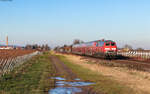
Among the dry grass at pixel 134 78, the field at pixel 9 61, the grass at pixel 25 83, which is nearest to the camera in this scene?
the grass at pixel 25 83

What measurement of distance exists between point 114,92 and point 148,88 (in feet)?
8.00

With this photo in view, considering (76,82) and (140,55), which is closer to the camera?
(76,82)

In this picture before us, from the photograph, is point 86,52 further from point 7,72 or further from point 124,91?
point 124,91

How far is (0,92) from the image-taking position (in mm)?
12125

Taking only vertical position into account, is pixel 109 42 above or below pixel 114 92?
above

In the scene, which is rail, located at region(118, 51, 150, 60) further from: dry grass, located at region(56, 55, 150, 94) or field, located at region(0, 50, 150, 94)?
dry grass, located at region(56, 55, 150, 94)

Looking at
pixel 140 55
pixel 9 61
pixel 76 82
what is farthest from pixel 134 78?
pixel 140 55

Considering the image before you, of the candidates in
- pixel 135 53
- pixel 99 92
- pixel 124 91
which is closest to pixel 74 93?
pixel 99 92

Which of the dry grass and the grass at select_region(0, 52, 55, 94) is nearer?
the grass at select_region(0, 52, 55, 94)

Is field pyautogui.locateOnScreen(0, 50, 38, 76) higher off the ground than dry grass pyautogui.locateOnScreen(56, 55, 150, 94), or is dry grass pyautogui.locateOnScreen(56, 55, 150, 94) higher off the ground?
field pyautogui.locateOnScreen(0, 50, 38, 76)

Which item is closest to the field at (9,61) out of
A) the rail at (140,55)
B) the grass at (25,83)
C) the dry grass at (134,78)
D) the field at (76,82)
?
the field at (76,82)

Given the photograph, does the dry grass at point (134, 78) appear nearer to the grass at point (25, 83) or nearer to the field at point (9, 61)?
the grass at point (25, 83)

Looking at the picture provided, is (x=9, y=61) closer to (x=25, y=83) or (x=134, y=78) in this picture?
(x=25, y=83)

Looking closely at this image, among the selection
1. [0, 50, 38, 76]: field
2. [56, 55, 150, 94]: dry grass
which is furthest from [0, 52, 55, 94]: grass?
[56, 55, 150, 94]: dry grass
